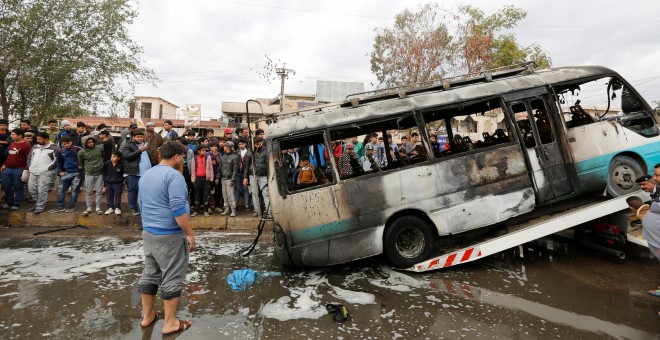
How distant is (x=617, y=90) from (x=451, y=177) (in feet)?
11.6

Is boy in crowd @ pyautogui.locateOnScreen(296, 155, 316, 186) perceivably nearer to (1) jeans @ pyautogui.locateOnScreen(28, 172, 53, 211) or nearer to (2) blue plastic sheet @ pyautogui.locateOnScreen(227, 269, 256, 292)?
(2) blue plastic sheet @ pyautogui.locateOnScreen(227, 269, 256, 292)

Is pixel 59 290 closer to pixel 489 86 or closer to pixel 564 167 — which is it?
pixel 489 86

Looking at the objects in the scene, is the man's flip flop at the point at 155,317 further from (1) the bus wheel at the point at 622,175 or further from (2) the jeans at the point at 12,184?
(2) the jeans at the point at 12,184

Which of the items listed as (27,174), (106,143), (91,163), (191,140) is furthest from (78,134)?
(191,140)

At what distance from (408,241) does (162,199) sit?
3.54 m

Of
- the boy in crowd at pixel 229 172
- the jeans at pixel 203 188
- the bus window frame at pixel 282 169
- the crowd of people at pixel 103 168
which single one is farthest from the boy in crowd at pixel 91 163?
the bus window frame at pixel 282 169

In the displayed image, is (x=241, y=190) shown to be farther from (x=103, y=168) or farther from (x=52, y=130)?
(x=52, y=130)

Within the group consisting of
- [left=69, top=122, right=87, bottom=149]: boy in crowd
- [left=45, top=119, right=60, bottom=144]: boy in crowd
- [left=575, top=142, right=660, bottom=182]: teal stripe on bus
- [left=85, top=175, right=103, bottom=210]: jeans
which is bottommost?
[left=575, top=142, right=660, bottom=182]: teal stripe on bus

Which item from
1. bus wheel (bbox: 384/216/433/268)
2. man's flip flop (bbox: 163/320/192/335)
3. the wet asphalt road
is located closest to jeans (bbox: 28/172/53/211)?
the wet asphalt road

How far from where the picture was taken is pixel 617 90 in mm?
5965

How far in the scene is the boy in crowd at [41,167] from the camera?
805 cm

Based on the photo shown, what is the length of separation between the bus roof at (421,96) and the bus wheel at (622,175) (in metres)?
1.50

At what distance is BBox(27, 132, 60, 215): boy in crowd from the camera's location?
8.05m

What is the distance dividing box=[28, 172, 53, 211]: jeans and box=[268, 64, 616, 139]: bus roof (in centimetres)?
Result: 649
